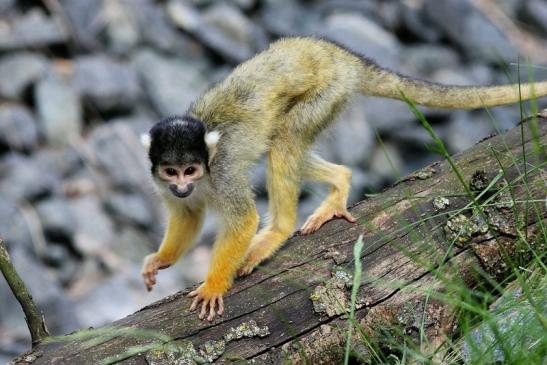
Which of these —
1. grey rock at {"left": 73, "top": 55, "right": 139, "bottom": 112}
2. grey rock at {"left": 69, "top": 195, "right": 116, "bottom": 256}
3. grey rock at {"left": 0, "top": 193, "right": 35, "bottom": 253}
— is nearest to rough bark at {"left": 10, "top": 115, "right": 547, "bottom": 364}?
grey rock at {"left": 0, "top": 193, "right": 35, "bottom": 253}

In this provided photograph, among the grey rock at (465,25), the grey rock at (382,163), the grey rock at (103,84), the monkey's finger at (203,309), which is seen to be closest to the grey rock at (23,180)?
the grey rock at (103,84)

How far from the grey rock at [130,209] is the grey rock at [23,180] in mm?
1144

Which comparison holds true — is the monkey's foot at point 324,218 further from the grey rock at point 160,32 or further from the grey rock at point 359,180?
the grey rock at point 160,32

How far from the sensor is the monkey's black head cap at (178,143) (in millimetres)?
5711

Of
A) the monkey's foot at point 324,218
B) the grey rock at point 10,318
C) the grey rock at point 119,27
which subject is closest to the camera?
the monkey's foot at point 324,218

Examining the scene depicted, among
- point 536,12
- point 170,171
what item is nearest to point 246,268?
point 170,171

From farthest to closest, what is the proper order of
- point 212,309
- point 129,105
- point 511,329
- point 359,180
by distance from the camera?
point 359,180, point 129,105, point 212,309, point 511,329

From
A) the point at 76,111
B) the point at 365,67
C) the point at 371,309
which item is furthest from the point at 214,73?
the point at 371,309

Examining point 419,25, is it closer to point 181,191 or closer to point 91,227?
point 91,227

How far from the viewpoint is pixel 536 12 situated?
21391mm

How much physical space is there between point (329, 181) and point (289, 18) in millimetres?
14535

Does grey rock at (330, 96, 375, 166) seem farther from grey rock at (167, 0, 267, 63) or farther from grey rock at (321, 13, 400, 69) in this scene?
grey rock at (167, 0, 267, 63)

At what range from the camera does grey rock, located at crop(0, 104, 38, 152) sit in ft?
49.3

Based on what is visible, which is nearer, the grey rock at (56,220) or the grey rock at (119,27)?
the grey rock at (56,220)
